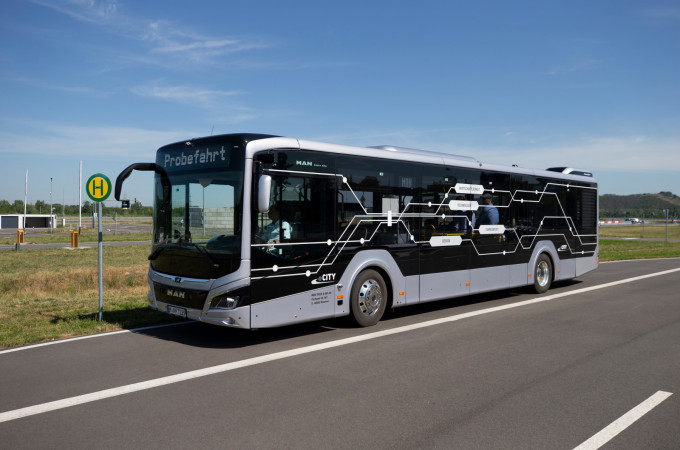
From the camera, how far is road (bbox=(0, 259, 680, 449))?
14.4 ft

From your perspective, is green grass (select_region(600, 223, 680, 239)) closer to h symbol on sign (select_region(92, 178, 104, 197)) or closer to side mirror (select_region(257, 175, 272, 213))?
h symbol on sign (select_region(92, 178, 104, 197))

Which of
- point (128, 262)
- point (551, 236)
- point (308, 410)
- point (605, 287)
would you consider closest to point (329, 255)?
point (308, 410)

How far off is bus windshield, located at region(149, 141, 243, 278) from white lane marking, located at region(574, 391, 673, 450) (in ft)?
14.7

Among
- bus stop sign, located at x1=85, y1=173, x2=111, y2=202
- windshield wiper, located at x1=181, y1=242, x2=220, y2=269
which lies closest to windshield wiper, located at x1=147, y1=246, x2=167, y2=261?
windshield wiper, located at x1=181, y1=242, x2=220, y2=269

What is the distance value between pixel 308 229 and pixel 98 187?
4229mm

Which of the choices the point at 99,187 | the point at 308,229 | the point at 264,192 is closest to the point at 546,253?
the point at 308,229

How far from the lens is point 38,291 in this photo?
14148 millimetres

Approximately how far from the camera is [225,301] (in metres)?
7.11

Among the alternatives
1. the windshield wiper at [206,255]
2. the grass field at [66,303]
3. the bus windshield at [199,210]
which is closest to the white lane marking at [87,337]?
the grass field at [66,303]

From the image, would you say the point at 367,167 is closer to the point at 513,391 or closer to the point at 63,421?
the point at 513,391

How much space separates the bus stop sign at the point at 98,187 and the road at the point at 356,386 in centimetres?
264

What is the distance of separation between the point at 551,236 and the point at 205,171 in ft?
29.1

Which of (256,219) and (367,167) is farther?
(367,167)

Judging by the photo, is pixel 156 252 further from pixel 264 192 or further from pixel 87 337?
pixel 264 192
